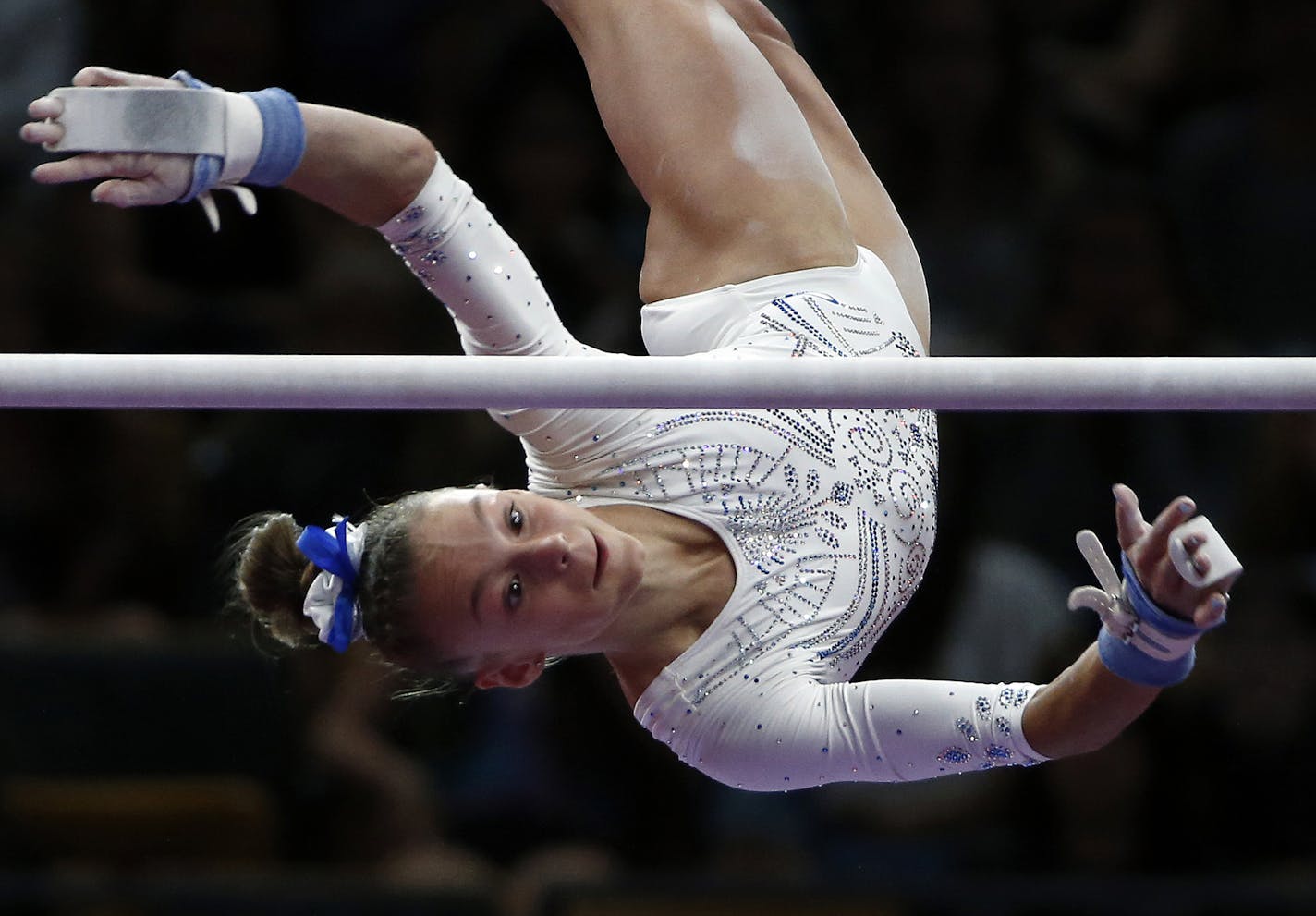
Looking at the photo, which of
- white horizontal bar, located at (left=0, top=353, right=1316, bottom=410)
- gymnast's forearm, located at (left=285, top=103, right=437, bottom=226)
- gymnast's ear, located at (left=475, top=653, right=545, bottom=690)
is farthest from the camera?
gymnast's ear, located at (left=475, top=653, right=545, bottom=690)

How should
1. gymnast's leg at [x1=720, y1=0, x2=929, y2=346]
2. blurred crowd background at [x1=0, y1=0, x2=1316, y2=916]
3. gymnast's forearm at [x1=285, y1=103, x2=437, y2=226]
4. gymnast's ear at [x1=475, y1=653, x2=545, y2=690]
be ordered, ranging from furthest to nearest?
blurred crowd background at [x1=0, y1=0, x2=1316, y2=916], gymnast's leg at [x1=720, y1=0, x2=929, y2=346], gymnast's ear at [x1=475, y1=653, x2=545, y2=690], gymnast's forearm at [x1=285, y1=103, x2=437, y2=226]

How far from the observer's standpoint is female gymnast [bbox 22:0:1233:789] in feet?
5.51

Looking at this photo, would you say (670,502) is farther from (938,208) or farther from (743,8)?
(938,208)

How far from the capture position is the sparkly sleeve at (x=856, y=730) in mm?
1682

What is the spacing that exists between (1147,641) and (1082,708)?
0.35 ft

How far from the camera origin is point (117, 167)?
4.97 ft

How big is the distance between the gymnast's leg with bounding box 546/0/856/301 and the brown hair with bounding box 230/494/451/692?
44 centimetres

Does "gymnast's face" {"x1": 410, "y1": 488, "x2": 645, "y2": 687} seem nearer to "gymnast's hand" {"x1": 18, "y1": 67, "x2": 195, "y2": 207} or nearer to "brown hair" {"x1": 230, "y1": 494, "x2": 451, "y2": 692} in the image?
"brown hair" {"x1": 230, "y1": 494, "x2": 451, "y2": 692}

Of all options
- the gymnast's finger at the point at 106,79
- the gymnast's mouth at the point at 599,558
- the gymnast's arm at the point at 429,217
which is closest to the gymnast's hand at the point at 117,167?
the gymnast's finger at the point at 106,79

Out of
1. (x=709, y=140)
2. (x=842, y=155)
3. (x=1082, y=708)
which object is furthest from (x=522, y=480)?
(x=1082, y=708)

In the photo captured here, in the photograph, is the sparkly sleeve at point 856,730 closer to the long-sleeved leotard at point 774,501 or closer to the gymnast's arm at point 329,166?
the long-sleeved leotard at point 774,501

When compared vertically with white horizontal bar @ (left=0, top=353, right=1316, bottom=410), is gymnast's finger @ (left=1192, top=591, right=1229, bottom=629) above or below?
below

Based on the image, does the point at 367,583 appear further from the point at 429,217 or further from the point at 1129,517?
the point at 1129,517

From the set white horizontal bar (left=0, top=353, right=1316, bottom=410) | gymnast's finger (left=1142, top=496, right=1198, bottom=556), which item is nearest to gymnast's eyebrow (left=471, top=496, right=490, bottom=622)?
white horizontal bar (left=0, top=353, right=1316, bottom=410)
